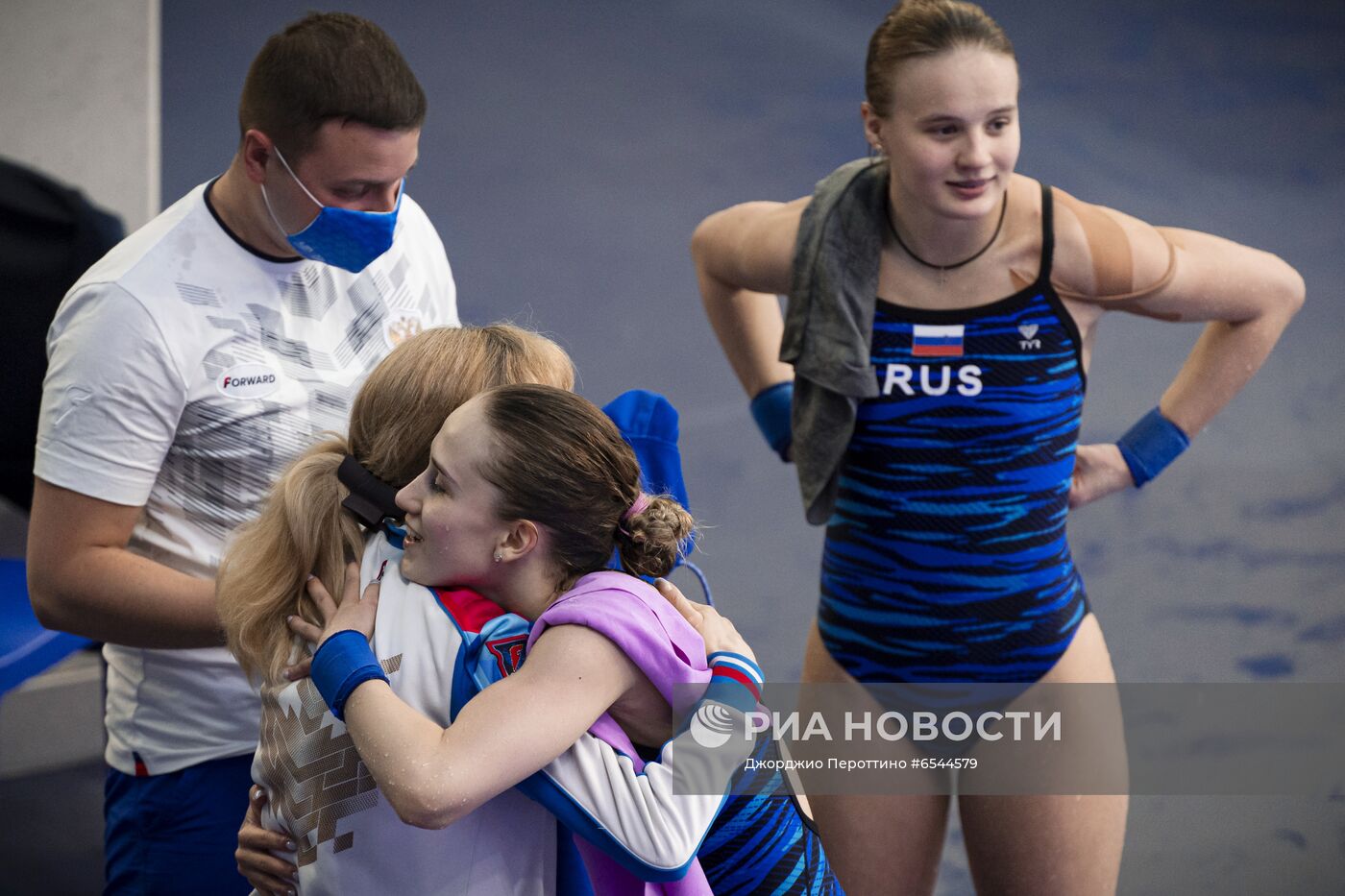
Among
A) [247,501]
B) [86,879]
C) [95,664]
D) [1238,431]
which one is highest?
[1238,431]

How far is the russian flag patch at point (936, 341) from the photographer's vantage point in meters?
1.83

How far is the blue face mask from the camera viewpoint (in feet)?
5.37

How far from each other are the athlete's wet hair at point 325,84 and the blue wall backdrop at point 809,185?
234cm

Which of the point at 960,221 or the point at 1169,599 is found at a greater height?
the point at 960,221

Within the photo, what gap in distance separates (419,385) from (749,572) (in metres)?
2.86

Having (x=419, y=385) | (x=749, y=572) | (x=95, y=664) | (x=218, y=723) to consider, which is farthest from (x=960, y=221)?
(x=95, y=664)

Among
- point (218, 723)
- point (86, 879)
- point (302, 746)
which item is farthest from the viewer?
point (86, 879)

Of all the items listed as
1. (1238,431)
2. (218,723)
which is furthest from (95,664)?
(1238,431)

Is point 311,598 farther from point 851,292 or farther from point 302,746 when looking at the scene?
point 851,292

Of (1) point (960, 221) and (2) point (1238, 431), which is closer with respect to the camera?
(1) point (960, 221)

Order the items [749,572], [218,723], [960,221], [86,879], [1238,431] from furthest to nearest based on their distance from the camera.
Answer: [1238,431] < [749,572] < [86,879] < [960,221] < [218,723]

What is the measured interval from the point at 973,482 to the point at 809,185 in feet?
9.50

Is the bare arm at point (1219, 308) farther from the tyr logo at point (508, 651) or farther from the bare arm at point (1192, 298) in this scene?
the tyr logo at point (508, 651)

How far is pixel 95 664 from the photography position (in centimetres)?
373
